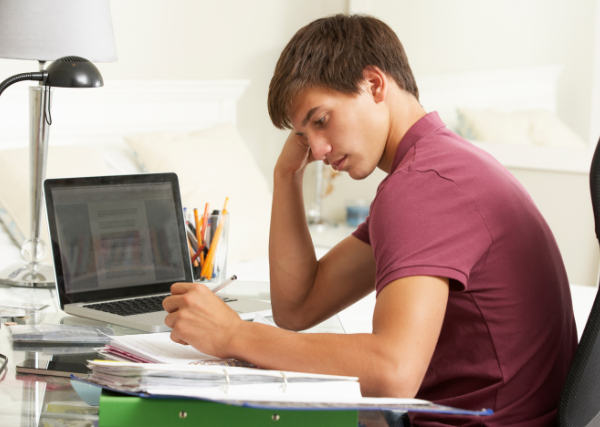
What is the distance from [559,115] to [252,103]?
1.41 m

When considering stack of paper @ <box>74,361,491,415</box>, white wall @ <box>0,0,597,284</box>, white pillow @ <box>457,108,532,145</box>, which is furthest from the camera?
white pillow @ <box>457,108,532,145</box>

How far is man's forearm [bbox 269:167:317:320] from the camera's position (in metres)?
1.21

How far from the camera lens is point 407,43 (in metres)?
3.31

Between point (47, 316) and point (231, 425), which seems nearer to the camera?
point (231, 425)

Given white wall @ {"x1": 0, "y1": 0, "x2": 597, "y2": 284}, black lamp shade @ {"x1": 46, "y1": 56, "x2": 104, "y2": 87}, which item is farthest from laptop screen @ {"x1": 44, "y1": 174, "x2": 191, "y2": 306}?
white wall @ {"x1": 0, "y1": 0, "x2": 597, "y2": 284}

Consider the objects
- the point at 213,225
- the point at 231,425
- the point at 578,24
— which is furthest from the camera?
the point at 578,24

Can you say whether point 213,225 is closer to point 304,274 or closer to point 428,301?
point 304,274

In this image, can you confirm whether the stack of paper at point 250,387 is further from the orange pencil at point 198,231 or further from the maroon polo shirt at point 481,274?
the orange pencil at point 198,231

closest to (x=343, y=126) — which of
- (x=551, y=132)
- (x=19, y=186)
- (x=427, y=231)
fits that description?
(x=427, y=231)

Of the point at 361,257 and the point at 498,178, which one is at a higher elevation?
the point at 498,178

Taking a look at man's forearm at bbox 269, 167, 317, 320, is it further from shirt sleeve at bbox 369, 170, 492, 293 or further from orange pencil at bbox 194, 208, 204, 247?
shirt sleeve at bbox 369, 170, 492, 293

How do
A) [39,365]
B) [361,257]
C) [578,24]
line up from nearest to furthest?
[39,365], [361,257], [578,24]

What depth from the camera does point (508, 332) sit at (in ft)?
2.84

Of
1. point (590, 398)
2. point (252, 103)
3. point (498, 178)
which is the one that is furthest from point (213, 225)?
point (252, 103)
